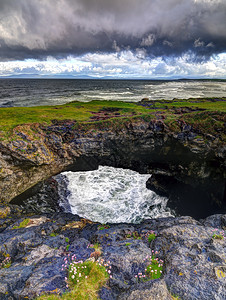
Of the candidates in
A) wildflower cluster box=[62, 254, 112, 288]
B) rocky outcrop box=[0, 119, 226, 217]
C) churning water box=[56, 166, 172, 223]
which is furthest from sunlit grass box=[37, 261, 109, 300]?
rocky outcrop box=[0, 119, 226, 217]

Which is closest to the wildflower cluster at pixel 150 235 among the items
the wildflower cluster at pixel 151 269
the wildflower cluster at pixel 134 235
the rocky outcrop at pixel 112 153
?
the wildflower cluster at pixel 134 235

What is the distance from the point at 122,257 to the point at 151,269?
175cm

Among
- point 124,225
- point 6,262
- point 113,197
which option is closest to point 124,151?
point 113,197

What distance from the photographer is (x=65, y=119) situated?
39.0 metres

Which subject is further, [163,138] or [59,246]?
[163,138]

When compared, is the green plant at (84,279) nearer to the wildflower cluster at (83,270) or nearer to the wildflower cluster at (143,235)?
the wildflower cluster at (83,270)

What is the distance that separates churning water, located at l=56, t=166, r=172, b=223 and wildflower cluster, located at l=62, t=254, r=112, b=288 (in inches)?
491

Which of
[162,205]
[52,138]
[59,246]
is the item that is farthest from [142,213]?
[52,138]

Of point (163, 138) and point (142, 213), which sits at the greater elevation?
point (163, 138)

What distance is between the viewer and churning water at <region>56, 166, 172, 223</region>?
22.8m

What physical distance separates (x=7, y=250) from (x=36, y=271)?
13.8ft

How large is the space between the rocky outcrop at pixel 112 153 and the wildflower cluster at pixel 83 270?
18130mm

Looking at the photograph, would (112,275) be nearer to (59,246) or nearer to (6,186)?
(59,246)

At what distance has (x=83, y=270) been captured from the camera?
8789 mm
